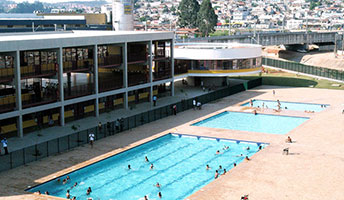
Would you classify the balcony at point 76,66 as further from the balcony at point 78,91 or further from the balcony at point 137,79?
the balcony at point 137,79

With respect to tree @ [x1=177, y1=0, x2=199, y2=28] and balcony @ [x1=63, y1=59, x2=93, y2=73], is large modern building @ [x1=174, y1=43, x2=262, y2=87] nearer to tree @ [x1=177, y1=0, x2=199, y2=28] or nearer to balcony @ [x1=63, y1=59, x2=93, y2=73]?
balcony @ [x1=63, y1=59, x2=93, y2=73]

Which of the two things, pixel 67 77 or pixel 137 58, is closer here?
pixel 67 77

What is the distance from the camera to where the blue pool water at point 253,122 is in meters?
48.7

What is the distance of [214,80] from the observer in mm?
72250

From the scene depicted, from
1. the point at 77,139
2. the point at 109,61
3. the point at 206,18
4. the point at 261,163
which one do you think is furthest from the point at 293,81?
the point at 206,18

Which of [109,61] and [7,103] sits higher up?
[109,61]

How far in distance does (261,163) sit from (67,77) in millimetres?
25489

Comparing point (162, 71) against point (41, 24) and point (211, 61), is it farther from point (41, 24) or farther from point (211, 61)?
point (41, 24)

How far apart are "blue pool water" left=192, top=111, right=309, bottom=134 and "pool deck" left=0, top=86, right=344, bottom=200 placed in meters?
1.18

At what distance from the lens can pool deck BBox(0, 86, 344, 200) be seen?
3011 centimetres

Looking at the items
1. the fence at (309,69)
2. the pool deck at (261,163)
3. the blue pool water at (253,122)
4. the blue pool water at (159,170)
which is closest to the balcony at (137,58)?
the pool deck at (261,163)

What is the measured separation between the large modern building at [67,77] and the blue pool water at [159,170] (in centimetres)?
973

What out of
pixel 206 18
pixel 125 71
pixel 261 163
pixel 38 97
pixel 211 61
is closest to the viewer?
pixel 261 163

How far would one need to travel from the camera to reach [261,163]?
35.9 m
